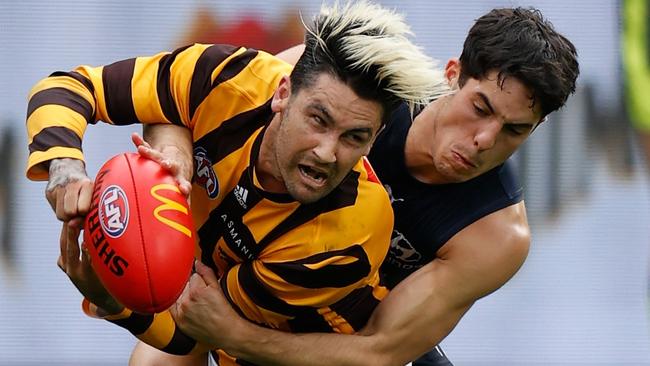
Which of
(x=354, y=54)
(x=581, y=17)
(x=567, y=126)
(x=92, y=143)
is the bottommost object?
(x=92, y=143)

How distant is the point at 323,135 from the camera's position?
2.65 meters

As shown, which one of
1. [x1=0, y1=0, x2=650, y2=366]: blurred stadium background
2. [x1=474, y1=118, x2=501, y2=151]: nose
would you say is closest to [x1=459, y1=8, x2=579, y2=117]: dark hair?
[x1=474, y1=118, x2=501, y2=151]: nose

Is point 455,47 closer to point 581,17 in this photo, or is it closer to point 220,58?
point 581,17

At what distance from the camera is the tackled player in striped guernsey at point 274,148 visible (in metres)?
2.68

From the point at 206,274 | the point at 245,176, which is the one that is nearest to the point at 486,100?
the point at 245,176

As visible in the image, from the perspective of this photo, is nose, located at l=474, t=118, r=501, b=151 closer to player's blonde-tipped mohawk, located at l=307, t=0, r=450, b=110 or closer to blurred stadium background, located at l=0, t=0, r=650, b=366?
player's blonde-tipped mohawk, located at l=307, t=0, r=450, b=110

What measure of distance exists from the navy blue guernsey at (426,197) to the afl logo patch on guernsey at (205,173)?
449mm

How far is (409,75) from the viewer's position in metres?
2.71

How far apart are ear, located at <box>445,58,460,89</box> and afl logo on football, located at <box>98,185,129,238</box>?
3.27 ft

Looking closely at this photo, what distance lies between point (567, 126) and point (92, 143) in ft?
5.85

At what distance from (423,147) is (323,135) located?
0.51 meters

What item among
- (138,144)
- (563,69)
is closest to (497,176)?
(563,69)

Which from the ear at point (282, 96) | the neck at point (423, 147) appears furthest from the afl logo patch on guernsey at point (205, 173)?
the neck at point (423, 147)

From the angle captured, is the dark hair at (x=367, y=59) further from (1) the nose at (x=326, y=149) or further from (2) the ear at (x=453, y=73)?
(2) the ear at (x=453, y=73)
